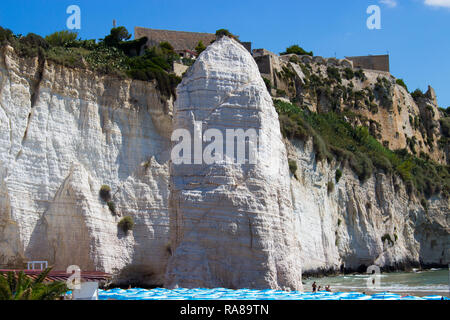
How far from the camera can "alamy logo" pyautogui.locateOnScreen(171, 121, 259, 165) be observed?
1099 inches

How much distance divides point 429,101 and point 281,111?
39266mm

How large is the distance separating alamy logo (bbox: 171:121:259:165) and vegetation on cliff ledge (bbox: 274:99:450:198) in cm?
1308

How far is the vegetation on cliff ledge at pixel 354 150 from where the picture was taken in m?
44.2

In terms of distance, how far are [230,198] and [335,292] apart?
535 cm

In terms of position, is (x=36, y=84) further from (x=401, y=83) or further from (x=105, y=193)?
(x=401, y=83)

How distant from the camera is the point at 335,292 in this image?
26.4 m

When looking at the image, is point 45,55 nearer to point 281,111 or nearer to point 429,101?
point 281,111

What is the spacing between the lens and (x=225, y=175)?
2752 cm

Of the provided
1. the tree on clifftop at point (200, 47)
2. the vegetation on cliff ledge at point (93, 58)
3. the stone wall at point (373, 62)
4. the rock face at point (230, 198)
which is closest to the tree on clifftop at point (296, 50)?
the stone wall at point (373, 62)

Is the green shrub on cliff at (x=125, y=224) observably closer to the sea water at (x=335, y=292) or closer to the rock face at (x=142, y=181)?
the rock face at (x=142, y=181)

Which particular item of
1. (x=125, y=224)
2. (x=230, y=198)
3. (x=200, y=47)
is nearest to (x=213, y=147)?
(x=230, y=198)

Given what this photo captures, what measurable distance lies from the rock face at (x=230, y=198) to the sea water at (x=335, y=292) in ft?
4.81

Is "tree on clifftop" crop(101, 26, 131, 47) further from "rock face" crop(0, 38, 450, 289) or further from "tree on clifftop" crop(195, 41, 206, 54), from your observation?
"rock face" crop(0, 38, 450, 289)
